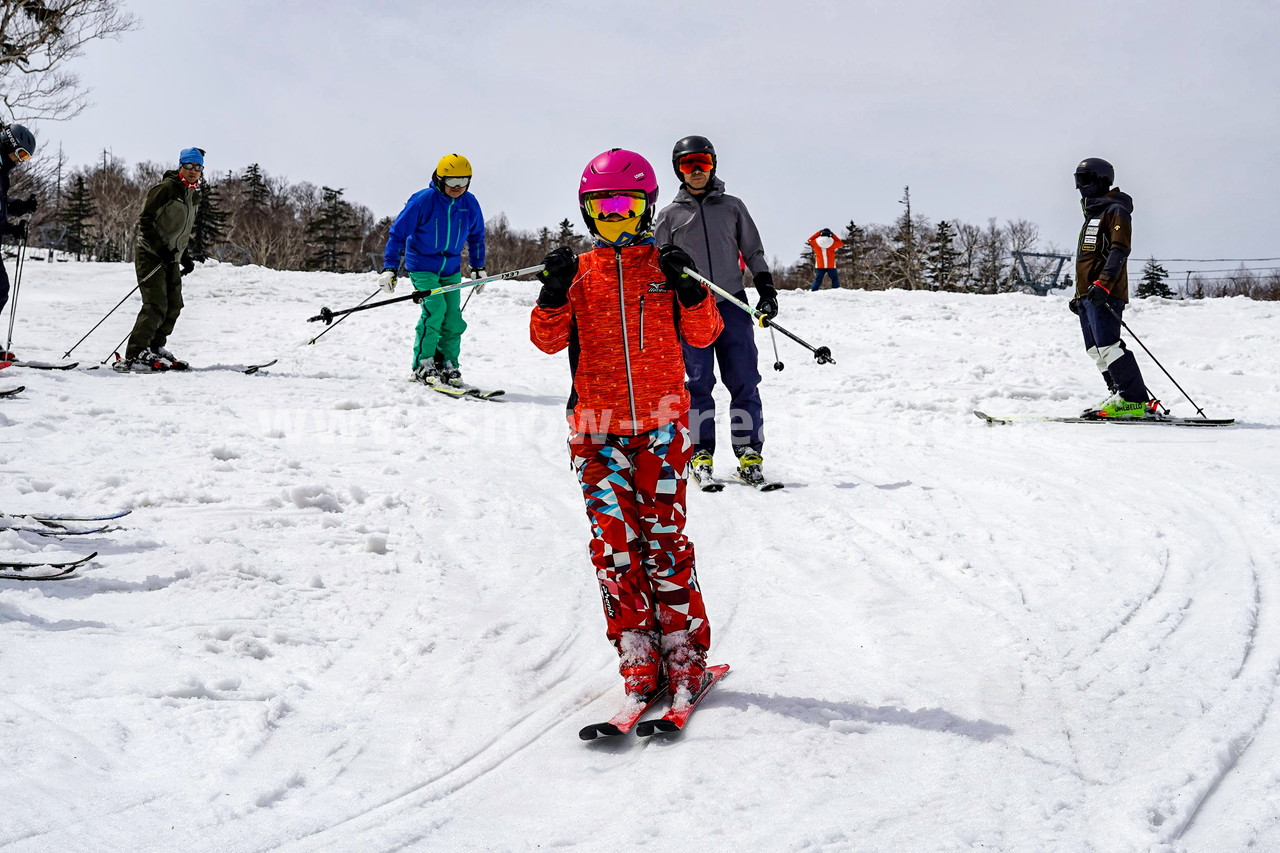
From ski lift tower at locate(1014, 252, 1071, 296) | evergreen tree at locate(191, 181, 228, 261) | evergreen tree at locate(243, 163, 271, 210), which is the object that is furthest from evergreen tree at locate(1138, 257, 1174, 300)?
evergreen tree at locate(243, 163, 271, 210)

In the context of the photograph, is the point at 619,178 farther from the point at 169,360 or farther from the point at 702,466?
the point at 169,360

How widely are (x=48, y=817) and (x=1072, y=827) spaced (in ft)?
8.53

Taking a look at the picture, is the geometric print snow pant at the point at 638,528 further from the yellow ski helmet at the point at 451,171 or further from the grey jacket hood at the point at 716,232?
the yellow ski helmet at the point at 451,171

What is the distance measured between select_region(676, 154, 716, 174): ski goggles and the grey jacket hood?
13cm

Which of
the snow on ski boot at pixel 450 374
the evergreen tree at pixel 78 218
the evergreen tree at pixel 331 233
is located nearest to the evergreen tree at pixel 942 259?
the evergreen tree at pixel 331 233

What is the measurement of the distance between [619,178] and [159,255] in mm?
7508

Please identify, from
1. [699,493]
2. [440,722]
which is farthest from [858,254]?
[440,722]

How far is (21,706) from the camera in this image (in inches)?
101

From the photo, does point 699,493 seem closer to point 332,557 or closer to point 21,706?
point 332,557

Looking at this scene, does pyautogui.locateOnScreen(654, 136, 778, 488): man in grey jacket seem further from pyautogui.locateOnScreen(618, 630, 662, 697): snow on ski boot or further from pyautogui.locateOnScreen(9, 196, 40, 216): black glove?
pyautogui.locateOnScreen(9, 196, 40, 216): black glove

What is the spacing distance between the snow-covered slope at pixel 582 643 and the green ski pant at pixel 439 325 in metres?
1.78

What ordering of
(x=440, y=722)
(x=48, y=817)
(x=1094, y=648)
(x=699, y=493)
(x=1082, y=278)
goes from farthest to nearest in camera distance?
(x=1082, y=278) < (x=699, y=493) < (x=1094, y=648) < (x=440, y=722) < (x=48, y=817)

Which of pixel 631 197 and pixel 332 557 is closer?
pixel 631 197

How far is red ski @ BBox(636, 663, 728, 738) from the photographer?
9.11 ft
